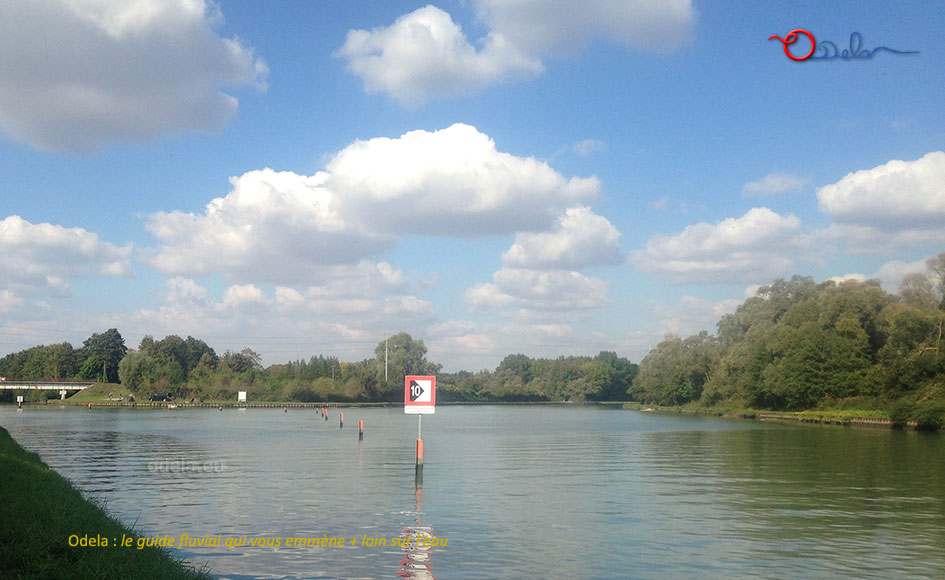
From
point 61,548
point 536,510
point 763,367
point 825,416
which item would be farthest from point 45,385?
point 61,548

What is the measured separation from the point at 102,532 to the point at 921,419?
6770 cm

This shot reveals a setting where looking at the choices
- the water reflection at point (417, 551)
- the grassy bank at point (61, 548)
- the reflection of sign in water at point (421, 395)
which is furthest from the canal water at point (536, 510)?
the reflection of sign in water at point (421, 395)

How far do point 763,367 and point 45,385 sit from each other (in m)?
150

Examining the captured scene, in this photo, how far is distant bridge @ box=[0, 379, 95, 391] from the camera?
6457 inches

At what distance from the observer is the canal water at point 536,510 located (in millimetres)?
14469

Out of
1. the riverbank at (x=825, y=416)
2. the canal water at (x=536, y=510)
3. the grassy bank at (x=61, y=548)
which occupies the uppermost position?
the grassy bank at (x=61, y=548)

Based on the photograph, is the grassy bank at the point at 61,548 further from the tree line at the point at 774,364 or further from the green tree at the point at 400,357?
the green tree at the point at 400,357

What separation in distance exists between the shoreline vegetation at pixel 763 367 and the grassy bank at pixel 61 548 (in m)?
66.5

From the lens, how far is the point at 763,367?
9781 centimetres

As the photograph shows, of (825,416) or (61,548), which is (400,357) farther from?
(61,548)

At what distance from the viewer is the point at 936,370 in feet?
229

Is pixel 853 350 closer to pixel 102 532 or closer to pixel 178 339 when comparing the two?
pixel 102 532

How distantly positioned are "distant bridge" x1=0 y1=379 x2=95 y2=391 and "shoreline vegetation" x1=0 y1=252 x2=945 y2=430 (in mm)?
1958

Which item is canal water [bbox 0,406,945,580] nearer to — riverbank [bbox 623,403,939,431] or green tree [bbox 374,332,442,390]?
riverbank [bbox 623,403,939,431]
